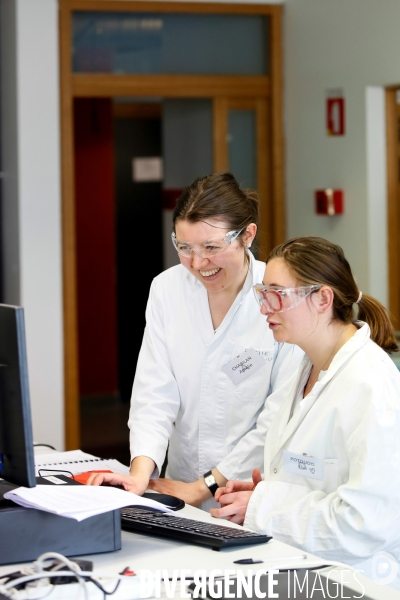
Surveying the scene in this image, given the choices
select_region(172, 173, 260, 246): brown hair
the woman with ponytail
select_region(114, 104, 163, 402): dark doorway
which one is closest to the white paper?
the woman with ponytail

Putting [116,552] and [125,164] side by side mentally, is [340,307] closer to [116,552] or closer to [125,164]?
[116,552]

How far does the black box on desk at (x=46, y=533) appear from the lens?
1.56 metres

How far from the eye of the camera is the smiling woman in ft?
7.41

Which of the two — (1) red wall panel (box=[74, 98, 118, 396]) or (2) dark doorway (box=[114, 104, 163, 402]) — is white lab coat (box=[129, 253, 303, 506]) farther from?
(2) dark doorway (box=[114, 104, 163, 402])

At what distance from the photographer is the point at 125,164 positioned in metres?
8.05

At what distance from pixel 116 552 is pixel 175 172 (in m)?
3.97

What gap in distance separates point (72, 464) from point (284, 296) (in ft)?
2.90

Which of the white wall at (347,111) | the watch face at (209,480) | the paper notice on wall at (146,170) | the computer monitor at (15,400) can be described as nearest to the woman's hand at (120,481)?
the watch face at (209,480)

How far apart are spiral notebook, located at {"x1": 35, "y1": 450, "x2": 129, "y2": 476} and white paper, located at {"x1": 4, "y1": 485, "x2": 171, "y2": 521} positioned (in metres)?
0.55

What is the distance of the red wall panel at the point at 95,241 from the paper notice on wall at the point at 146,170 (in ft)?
1.94

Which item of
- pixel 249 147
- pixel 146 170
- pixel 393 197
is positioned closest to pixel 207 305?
pixel 393 197

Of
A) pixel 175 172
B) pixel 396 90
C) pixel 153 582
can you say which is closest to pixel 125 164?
pixel 175 172

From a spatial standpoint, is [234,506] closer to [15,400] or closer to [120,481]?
[120,481]

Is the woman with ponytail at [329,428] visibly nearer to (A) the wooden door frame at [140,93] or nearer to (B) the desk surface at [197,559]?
(B) the desk surface at [197,559]
